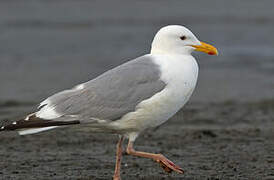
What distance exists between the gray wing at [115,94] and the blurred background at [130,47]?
164 cm

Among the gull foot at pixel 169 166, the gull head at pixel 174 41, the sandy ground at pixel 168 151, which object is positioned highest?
the gull head at pixel 174 41

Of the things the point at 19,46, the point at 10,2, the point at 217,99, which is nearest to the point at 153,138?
the point at 217,99

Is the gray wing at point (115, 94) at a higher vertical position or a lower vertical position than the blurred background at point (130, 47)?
lower

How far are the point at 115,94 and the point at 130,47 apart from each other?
8847mm

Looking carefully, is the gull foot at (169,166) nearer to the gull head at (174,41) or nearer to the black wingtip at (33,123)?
the black wingtip at (33,123)

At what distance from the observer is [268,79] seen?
12.3 meters

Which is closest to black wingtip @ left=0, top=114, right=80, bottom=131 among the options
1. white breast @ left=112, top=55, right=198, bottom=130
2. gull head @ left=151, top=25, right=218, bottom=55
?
white breast @ left=112, top=55, right=198, bottom=130

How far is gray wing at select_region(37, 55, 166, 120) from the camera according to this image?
6203mm

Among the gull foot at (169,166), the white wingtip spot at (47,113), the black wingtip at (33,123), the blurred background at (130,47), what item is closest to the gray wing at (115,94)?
the white wingtip spot at (47,113)

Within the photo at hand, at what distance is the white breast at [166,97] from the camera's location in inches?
242

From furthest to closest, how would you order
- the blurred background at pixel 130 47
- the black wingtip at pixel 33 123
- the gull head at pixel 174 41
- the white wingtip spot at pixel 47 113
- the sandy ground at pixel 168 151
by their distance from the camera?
the blurred background at pixel 130 47 → the sandy ground at pixel 168 151 → the gull head at pixel 174 41 → the white wingtip spot at pixel 47 113 → the black wingtip at pixel 33 123

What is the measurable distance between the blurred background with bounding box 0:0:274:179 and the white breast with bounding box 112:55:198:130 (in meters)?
1.34

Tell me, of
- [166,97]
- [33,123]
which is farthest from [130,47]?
[33,123]

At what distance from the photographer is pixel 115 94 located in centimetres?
625
